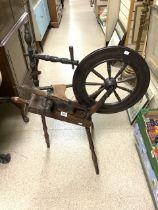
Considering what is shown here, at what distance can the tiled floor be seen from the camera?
1356 millimetres

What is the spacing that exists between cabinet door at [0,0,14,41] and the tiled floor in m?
0.79

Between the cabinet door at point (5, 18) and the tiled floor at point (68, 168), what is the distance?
792mm

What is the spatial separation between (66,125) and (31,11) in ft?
5.90

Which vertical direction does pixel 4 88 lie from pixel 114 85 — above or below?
below

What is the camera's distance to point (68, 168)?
5.10ft

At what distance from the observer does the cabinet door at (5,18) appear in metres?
1.55

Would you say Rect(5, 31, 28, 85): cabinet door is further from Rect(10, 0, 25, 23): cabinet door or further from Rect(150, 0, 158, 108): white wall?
Rect(150, 0, 158, 108): white wall

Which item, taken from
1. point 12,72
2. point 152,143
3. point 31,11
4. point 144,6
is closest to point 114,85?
point 152,143

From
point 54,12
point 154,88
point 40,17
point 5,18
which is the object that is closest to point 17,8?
point 5,18

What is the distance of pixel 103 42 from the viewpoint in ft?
11.0

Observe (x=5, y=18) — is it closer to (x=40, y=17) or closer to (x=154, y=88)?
(x=154, y=88)

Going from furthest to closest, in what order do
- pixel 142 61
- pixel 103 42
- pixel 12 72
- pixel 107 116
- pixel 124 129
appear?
pixel 103 42 < pixel 107 116 < pixel 124 129 < pixel 12 72 < pixel 142 61

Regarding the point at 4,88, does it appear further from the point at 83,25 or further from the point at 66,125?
the point at 83,25

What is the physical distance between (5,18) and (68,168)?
1.25 metres
